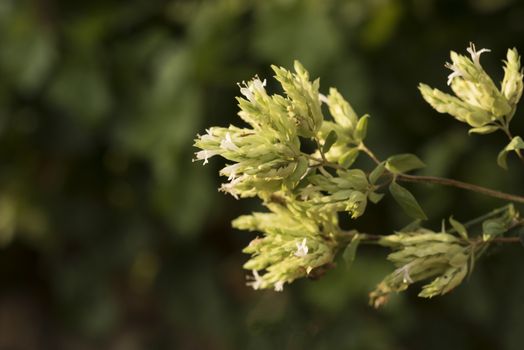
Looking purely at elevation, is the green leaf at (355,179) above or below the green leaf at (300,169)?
below

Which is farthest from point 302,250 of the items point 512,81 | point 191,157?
point 191,157

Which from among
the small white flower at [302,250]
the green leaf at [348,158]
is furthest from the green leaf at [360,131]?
the small white flower at [302,250]

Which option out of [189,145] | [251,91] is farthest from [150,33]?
[251,91]

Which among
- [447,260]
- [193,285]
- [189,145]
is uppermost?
[189,145]

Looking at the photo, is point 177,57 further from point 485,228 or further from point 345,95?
point 485,228

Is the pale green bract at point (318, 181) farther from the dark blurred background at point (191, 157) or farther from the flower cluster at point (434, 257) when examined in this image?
the dark blurred background at point (191, 157)

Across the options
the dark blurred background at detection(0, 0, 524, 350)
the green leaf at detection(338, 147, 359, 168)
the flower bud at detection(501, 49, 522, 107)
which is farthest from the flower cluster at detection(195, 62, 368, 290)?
the dark blurred background at detection(0, 0, 524, 350)
